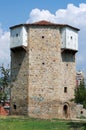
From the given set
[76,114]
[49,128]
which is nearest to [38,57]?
[76,114]

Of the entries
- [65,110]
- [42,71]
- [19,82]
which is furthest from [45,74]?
[65,110]

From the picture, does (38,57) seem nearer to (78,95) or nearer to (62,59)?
(62,59)

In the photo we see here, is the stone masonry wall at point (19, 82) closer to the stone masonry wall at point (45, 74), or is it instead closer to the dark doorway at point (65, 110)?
the stone masonry wall at point (45, 74)

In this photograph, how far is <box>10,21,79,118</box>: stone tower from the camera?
51125mm

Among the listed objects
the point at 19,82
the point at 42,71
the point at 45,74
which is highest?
the point at 42,71

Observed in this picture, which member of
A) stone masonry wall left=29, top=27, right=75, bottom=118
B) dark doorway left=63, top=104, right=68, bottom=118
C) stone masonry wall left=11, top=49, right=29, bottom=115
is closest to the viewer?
stone masonry wall left=29, top=27, right=75, bottom=118

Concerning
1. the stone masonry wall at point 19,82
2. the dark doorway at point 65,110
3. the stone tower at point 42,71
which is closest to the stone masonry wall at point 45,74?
the stone tower at point 42,71

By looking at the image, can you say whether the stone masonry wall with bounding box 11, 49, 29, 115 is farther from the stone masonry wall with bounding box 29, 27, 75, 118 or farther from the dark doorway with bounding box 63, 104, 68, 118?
the dark doorway with bounding box 63, 104, 68, 118

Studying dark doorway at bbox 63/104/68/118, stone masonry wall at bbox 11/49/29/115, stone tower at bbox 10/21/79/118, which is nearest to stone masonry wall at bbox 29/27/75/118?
stone tower at bbox 10/21/79/118

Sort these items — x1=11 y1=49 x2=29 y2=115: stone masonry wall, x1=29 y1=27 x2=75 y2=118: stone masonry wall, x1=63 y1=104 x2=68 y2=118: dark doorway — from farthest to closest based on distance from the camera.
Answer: x1=63 y1=104 x2=68 y2=118: dark doorway
x1=11 y1=49 x2=29 y2=115: stone masonry wall
x1=29 y1=27 x2=75 y2=118: stone masonry wall

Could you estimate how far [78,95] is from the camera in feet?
159

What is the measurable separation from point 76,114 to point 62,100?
447 cm

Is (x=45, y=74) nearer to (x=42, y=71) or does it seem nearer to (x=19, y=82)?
(x=42, y=71)

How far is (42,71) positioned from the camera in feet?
168
